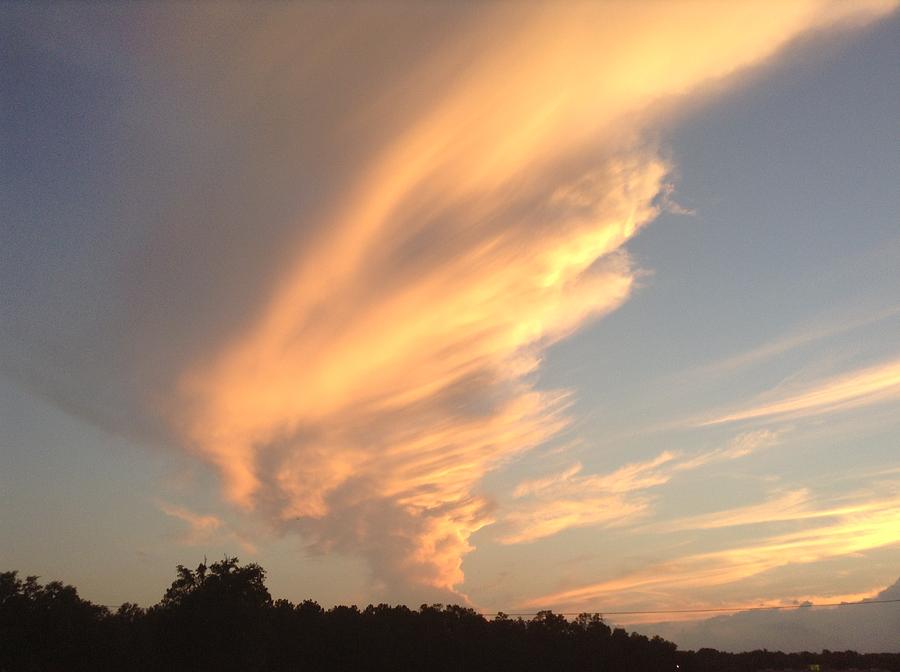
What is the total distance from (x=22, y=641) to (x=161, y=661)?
11770 millimetres

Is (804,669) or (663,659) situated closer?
(663,659)

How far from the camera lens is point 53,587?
69500 millimetres

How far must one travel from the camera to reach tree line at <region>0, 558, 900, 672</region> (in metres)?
64.9

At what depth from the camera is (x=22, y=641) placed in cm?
6294

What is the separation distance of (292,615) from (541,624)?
206ft

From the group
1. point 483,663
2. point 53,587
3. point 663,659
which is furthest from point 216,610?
point 663,659

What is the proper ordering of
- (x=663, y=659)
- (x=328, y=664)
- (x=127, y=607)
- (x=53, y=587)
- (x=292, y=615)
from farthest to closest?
(x=663, y=659)
(x=292, y=615)
(x=328, y=664)
(x=127, y=607)
(x=53, y=587)

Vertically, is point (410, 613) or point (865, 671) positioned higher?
point (410, 613)

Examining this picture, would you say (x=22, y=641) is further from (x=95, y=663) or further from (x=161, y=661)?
(x=161, y=661)

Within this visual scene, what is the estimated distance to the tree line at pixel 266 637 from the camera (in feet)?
213

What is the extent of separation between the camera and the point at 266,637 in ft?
230

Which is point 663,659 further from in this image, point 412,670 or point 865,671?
point 412,670

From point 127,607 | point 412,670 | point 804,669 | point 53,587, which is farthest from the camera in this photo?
point 804,669

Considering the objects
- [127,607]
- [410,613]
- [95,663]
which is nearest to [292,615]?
[410,613]
